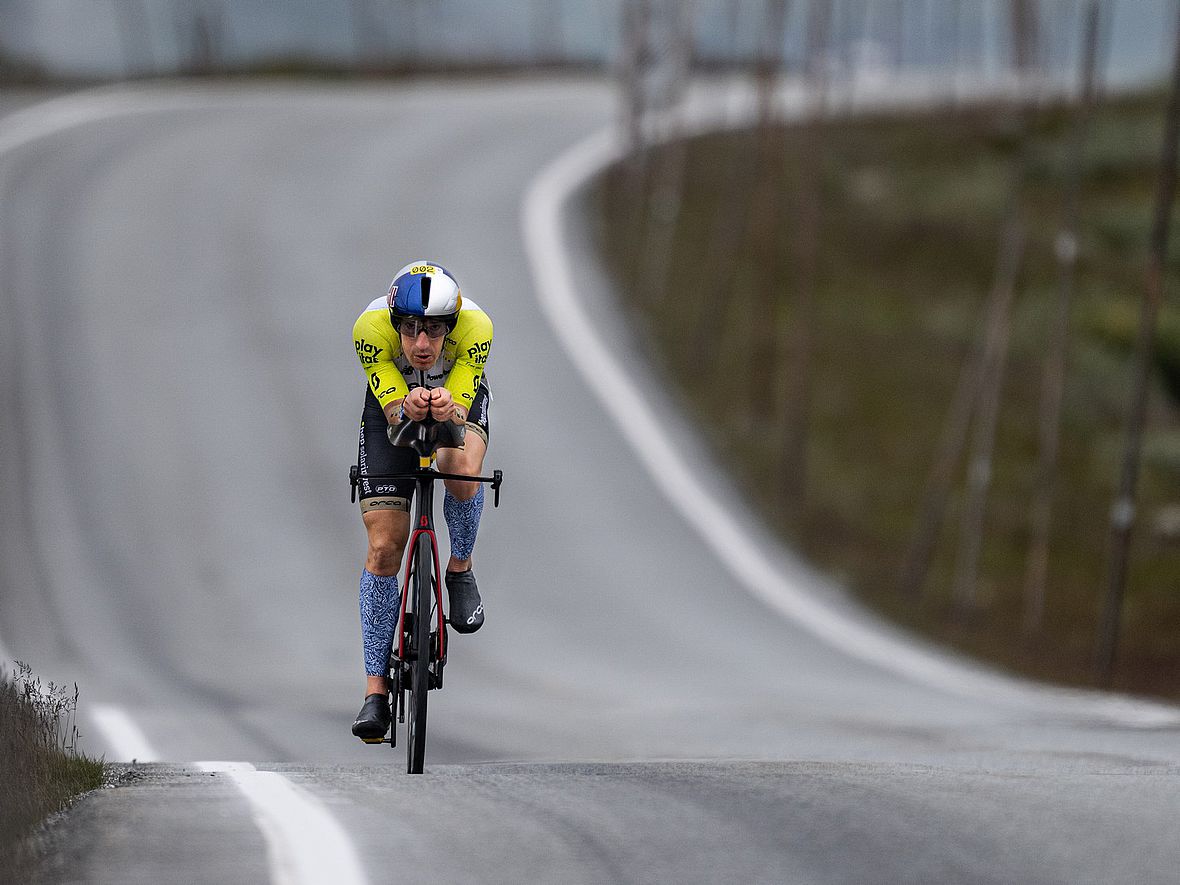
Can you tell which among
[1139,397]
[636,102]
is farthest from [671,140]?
[1139,397]

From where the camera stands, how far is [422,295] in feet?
24.2

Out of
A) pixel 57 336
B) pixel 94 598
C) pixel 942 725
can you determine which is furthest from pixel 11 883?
pixel 57 336

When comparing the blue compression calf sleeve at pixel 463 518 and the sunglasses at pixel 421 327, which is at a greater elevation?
the sunglasses at pixel 421 327

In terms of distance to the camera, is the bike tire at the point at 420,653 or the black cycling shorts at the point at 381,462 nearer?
the bike tire at the point at 420,653

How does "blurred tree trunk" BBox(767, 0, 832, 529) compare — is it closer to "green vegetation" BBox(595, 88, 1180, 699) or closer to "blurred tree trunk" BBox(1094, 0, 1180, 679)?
"green vegetation" BBox(595, 88, 1180, 699)

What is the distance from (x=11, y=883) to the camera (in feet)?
15.1

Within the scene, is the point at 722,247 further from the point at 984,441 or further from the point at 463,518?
the point at 463,518

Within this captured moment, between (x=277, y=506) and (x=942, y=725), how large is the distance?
11136 mm

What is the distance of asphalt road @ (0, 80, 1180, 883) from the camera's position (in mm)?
5562

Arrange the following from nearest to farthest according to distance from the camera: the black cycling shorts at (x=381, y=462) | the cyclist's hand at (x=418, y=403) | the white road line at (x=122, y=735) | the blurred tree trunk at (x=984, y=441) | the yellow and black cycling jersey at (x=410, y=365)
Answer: the cyclist's hand at (x=418, y=403)
the yellow and black cycling jersey at (x=410, y=365)
the black cycling shorts at (x=381, y=462)
the white road line at (x=122, y=735)
the blurred tree trunk at (x=984, y=441)

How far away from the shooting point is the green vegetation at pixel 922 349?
947 inches

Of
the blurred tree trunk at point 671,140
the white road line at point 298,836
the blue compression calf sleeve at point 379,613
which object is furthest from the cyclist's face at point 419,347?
the blurred tree trunk at point 671,140

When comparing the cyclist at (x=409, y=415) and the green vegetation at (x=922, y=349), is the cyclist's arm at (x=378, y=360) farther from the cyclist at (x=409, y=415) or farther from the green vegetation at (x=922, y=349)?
the green vegetation at (x=922, y=349)

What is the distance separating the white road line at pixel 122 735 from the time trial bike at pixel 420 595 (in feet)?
8.71
